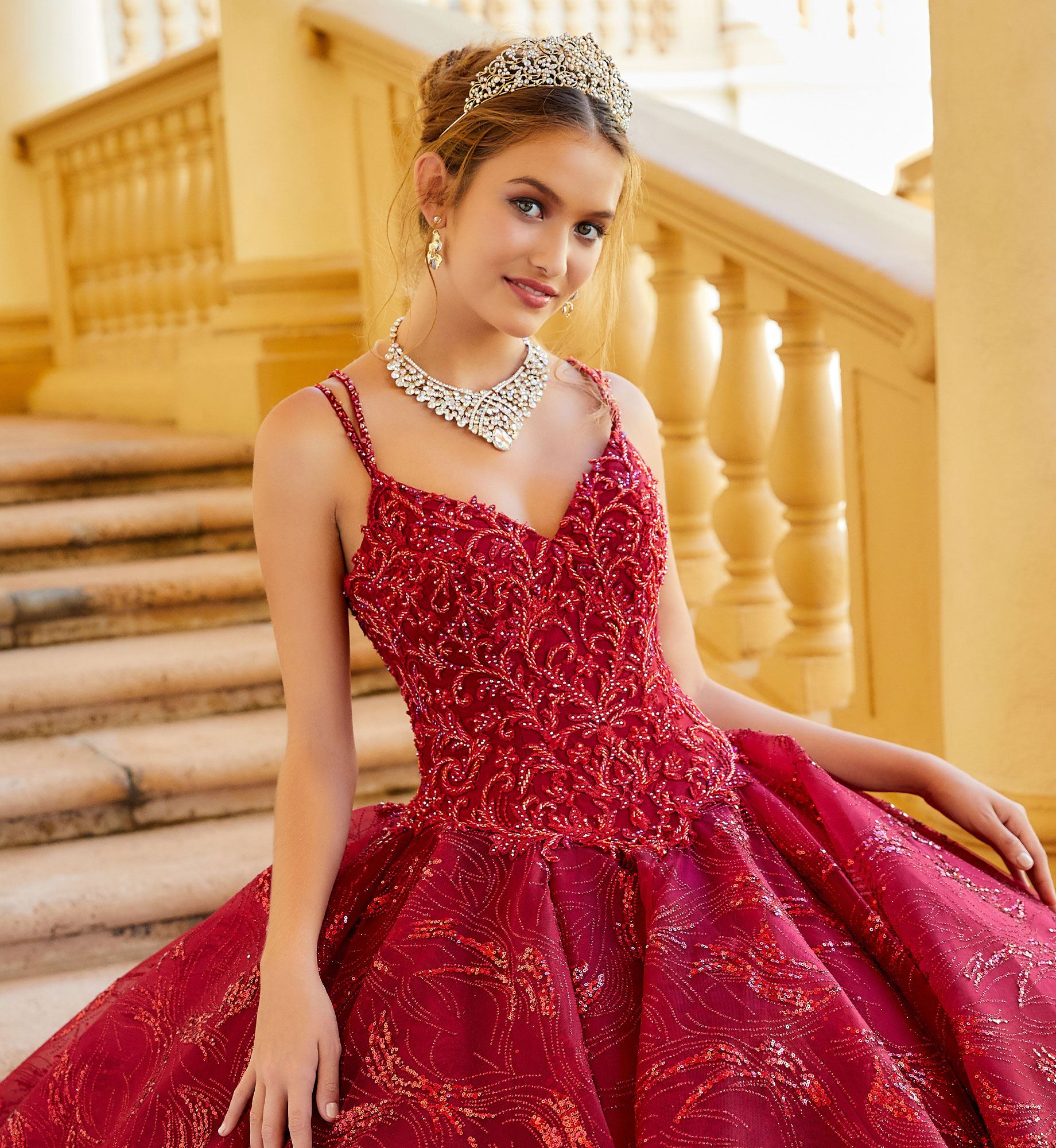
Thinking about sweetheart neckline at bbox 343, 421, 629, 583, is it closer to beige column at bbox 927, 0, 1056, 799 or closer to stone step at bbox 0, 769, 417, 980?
beige column at bbox 927, 0, 1056, 799

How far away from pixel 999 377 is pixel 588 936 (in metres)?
1.13

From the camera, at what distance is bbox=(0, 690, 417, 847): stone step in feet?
9.43

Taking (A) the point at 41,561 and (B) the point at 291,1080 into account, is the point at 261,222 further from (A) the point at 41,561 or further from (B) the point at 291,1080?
(B) the point at 291,1080

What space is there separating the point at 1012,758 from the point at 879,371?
728mm

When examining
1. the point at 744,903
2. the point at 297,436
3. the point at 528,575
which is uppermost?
the point at 297,436

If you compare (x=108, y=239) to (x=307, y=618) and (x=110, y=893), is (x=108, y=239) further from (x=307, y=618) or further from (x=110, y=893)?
(x=307, y=618)

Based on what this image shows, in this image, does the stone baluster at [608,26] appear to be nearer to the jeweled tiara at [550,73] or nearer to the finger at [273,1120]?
the jeweled tiara at [550,73]

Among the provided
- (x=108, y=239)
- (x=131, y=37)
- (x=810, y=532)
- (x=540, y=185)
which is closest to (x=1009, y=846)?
(x=540, y=185)

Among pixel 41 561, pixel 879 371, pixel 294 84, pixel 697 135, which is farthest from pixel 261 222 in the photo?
pixel 879 371

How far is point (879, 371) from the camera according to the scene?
8.20 feet

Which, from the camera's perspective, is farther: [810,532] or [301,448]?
[810,532]

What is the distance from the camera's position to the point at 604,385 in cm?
183

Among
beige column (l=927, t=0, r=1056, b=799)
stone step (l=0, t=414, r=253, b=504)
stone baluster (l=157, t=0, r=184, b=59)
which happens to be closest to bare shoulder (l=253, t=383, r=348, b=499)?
beige column (l=927, t=0, r=1056, b=799)

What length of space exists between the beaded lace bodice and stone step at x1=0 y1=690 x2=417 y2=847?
1.41 metres
